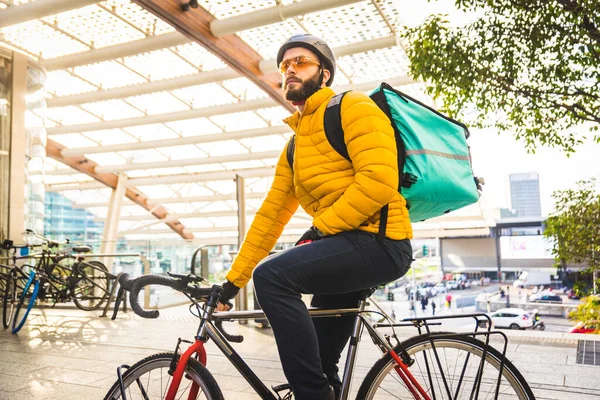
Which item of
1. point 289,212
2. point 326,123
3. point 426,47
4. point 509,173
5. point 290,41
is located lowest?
point 289,212

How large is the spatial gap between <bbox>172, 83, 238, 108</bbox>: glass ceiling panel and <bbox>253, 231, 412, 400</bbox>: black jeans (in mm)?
15880

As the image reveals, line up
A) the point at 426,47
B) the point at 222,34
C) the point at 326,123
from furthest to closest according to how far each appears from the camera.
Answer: the point at 222,34 → the point at 426,47 → the point at 326,123

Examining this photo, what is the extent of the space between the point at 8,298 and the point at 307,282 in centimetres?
590

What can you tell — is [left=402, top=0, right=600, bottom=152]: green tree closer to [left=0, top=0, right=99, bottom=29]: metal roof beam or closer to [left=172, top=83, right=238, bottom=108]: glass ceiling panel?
[left=0, top=0, right=99, bottom=29]: metal roof beam

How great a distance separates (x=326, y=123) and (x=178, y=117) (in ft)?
57.1

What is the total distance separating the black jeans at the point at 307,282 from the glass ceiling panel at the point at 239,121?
17.9 metres

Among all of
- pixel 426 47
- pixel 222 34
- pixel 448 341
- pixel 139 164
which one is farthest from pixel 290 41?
pixel 139 164

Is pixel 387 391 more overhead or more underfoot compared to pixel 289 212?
more underfoot

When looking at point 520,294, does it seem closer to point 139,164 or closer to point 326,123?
point 139,164

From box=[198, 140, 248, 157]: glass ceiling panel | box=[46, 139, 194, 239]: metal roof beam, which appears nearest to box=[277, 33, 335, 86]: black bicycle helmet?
box=[198, 140, 248, 157]: glass ceiling panel

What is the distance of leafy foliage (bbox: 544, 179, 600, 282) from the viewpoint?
7680mm

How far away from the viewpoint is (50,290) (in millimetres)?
7461

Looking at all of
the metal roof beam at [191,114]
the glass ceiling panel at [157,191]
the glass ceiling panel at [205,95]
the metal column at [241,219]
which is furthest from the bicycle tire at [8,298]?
the glass ceiling panel at [157,191]

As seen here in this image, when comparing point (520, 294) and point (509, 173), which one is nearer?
point (520, 294)
